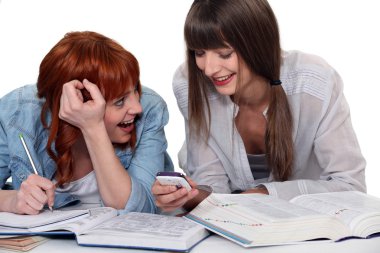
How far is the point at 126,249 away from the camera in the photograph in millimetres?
1256

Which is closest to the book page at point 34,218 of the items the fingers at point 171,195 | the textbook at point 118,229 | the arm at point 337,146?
the textbook at point 118,229

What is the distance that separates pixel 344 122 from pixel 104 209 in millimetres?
833

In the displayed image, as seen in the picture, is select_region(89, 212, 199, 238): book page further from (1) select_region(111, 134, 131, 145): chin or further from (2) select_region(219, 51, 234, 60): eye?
(2) select_region(219, 51, 234, 60): eye

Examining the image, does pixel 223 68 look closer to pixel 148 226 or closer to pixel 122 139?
pixel 122 139

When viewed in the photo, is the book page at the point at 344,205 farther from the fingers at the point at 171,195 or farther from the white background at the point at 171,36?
the white background at the point at 171,36

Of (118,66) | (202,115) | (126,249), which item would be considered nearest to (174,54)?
(202,115)

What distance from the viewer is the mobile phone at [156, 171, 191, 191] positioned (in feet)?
4.71

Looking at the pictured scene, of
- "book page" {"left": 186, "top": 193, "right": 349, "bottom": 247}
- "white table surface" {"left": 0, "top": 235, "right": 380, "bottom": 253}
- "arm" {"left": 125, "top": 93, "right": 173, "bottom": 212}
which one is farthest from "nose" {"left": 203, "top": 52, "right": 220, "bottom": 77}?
"white table surface" {"left": 0, "top": 235, "right": 380, "bottom": 253}

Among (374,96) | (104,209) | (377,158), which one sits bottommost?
(377,158)

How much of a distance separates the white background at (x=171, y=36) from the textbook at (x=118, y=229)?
1.99 m

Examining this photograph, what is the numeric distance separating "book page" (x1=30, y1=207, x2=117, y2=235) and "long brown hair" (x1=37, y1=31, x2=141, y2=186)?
1.14 ft

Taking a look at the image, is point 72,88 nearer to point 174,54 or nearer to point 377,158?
point 174,54

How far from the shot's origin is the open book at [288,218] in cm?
124

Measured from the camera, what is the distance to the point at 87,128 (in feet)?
5.45
